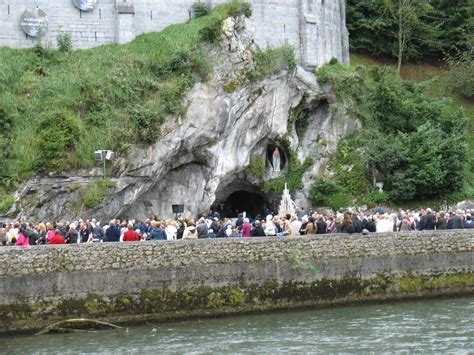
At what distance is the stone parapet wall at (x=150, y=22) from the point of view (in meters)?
37.3

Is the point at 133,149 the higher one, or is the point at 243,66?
the point at 243,66

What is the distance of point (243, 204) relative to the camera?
145ft

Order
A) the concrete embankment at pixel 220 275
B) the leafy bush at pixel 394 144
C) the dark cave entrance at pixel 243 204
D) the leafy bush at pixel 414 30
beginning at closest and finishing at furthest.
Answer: the concrete embankment at pixel 220 275 < the leafy bush at pixel 394 144 < the dark cave entrance at pixel 243 204 < the leafy bush at pixel 414 30

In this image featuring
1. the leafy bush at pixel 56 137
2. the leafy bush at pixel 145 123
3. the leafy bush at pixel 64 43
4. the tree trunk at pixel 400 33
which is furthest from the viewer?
the tree trunk at pixel 400 33

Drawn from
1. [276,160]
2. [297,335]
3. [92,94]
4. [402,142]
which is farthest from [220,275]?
[402,142]

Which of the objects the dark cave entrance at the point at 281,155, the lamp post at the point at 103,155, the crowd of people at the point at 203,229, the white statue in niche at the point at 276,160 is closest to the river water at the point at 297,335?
the crowd of people at the point at 203,229

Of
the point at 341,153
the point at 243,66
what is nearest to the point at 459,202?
the point at 341,153

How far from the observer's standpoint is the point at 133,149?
33.1 meters

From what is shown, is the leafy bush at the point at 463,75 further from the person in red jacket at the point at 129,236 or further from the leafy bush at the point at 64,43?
the person in red jacket at the point at 129,236

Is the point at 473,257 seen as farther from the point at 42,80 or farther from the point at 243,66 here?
the point at 42,80

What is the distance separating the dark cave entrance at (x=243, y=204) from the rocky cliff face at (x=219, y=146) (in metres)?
1.47

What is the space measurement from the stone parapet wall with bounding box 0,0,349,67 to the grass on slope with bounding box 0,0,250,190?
3.02ft

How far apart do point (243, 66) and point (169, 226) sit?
15480 millimetres

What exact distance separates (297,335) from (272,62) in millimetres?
22012
